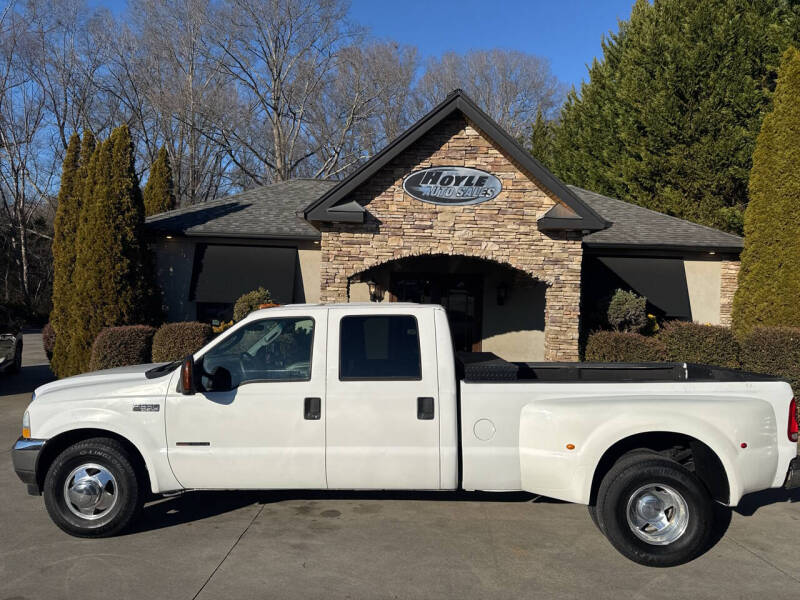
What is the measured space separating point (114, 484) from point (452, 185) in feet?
26.5

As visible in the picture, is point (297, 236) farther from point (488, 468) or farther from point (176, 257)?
point (488, 468)

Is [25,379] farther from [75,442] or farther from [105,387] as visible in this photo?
[105,387]

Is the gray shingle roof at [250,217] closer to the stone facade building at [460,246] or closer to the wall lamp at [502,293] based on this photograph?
the stone facade building at [460,246]

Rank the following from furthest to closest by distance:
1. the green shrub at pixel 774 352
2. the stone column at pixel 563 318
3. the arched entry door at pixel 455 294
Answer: the arched entry door at pixel 455 294
the stone column at pixel 563 318
the green shrub at pixel 774 352

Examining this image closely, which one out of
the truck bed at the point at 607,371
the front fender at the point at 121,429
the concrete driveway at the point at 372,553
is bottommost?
the concrete driveway at the point at 372,553

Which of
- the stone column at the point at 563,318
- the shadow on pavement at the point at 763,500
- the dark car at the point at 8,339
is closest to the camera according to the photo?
the shadow on pavement at the point at 763,500

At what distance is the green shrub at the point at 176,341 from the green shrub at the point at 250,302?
0.97 meters

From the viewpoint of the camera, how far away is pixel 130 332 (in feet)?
35.4

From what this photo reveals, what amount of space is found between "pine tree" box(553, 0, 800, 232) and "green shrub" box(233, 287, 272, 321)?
15194 mm

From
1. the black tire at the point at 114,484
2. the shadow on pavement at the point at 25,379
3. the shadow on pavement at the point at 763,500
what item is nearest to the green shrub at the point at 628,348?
the shadow on pavement at the point at 763,500

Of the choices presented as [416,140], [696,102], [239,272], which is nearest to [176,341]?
[239,272]

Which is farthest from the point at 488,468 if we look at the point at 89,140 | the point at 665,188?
the point at 665,188

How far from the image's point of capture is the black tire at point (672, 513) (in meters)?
4.33

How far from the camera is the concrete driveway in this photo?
3941 millimetres
